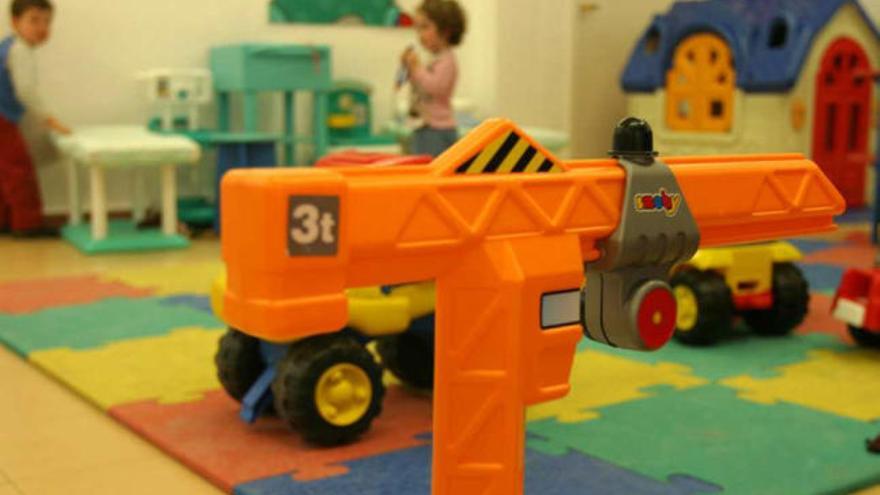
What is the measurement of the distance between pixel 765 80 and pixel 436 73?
2.17 metres

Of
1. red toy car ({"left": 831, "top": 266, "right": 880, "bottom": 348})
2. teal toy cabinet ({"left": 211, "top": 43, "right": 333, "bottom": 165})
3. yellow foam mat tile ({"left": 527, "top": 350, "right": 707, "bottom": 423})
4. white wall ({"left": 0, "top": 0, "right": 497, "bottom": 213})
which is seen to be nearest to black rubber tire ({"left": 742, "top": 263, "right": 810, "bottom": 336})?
red toy car ({"left": 831, "top": 266, "right": 880, "bottom": 348})

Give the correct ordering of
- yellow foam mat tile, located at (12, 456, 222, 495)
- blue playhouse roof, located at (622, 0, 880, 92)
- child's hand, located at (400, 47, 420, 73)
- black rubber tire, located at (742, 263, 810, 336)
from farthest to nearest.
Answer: blue playhouse roof, located at (622, 0, 880, 92)
child's hand, located at (400, 47, 420, 73)
black rubber tire, located at (742, 263, 810, 336)
yellow foam mat tile, located at (12, 456, 222, 495)

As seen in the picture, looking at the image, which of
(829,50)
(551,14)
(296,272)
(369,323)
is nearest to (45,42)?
(551,14)

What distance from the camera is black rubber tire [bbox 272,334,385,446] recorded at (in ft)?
6.05

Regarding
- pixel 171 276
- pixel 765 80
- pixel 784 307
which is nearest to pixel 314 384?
pixel 784 307

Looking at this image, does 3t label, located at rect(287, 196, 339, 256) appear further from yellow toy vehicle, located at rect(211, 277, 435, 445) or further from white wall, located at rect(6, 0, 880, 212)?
white wall, located at rect(6, 0, 880, 212)

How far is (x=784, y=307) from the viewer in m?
2.70

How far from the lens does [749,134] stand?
5.16m

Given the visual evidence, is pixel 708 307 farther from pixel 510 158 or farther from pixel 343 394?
pixel 510 158

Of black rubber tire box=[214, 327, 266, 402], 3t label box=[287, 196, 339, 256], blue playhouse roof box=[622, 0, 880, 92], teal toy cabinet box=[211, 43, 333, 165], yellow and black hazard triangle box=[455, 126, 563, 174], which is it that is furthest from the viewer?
blue playhouse roof box=[622, 0, 880, 92]

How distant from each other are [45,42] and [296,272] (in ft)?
13.2

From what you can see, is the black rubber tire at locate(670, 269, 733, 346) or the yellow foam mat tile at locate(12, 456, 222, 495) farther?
the black rubber tire at locate(670, 269, 733, 346)

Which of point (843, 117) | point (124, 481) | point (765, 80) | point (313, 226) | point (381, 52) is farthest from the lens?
point (381, 52)

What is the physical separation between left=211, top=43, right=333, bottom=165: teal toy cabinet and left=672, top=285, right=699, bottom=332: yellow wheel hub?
8.26ft
